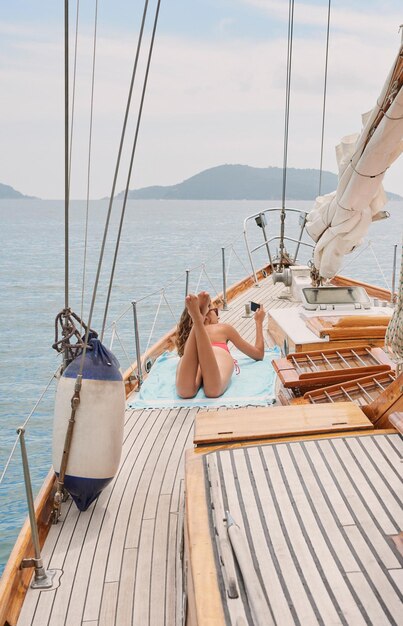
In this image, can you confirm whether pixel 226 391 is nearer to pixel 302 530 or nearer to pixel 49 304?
pixel 302 530

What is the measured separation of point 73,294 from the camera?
17.8 metres

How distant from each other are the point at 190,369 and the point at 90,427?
4.49 feet

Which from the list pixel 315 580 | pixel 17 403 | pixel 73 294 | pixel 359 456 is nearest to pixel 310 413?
pixel 359 456

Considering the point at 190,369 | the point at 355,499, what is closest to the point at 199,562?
the point at 355,499

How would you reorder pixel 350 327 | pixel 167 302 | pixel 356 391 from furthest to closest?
pixel 167 302
pixel 350 327
pixel 356 391

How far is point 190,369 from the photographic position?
3.69 meters

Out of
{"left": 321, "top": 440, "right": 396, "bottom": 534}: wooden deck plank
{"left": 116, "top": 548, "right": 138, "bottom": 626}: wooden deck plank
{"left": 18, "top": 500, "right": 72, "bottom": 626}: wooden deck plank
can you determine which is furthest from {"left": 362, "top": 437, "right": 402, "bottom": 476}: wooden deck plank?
{"left": 18, "top": 500, "right": 72, "bottom": 626}: wooden deck plank

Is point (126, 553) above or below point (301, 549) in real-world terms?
below

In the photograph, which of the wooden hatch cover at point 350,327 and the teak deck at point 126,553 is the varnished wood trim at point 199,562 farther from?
the wooden hatch cover at point 350,327

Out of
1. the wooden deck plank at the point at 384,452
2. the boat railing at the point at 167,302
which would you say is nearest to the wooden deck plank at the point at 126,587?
the wooden deck plank at the point at 384,452

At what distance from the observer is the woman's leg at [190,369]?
11.7 feet

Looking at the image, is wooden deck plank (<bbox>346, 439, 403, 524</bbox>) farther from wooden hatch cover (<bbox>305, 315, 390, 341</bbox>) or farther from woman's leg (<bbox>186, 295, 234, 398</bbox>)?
wooden hatch cover (<bbox>305, 315, 390, 341</bbox>)

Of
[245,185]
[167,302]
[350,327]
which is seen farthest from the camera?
[245,185]

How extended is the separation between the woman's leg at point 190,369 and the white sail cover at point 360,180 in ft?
3.69
